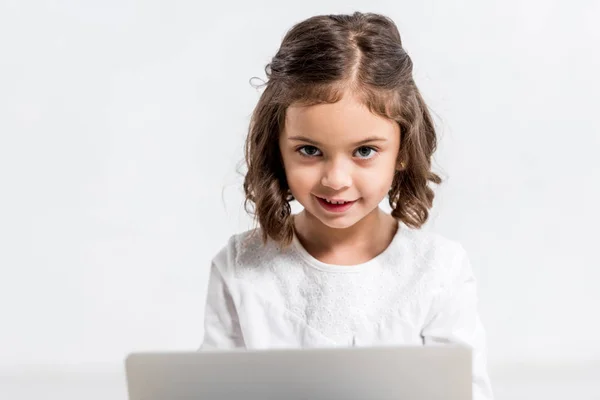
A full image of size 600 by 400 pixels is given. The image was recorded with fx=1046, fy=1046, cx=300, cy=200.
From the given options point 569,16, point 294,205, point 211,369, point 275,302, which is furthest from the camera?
point 569,16

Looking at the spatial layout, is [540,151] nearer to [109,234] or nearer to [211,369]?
[109,234]

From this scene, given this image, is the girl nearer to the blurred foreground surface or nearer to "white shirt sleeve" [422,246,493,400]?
"white shirt sleeve" [422,246,493,400]

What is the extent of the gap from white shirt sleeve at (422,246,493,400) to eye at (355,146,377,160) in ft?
1.26

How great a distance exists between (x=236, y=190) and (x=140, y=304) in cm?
52

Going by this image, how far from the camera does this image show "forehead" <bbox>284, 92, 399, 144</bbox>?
183 centimetres

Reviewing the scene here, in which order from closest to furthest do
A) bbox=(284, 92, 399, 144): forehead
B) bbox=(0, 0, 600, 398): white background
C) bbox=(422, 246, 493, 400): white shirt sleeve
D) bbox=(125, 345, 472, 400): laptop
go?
bbox=(125, 345, 472, 400): laptop
bbox=(284, 92, 399, 144): forehead
bbox=(422, 246, 493, 400): white shirt sleeve
bbox=(0, 0, 600, 398): white background

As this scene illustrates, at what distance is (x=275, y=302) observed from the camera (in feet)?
6.99

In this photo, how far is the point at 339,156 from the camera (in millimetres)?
1846

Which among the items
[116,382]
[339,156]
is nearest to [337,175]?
[339,156]

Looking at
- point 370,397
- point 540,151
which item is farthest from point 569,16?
point 370,397

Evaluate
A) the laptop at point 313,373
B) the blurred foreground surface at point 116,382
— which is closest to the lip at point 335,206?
the laptop at point 313,373

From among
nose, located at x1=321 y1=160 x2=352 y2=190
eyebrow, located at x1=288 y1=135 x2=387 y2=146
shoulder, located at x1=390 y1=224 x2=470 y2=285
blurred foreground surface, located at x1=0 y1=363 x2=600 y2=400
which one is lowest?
blurred foreground surface, located at x1=0 y1=363 x2=600 y2=400

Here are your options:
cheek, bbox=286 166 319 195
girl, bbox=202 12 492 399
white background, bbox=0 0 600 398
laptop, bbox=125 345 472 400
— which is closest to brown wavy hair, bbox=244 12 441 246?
girl, bbox=202 12 492 399

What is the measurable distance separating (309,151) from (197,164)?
1.36m
